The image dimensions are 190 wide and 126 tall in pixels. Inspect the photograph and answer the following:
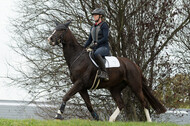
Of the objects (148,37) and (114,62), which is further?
(148,37)

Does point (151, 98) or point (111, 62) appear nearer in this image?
point (111, 62)

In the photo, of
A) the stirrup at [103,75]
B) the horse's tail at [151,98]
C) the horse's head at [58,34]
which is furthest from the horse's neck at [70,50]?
the horse's tail at [151,98]

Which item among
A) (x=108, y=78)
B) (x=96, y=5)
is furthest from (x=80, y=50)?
(x=96, y=5)

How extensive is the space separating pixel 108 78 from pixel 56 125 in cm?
219

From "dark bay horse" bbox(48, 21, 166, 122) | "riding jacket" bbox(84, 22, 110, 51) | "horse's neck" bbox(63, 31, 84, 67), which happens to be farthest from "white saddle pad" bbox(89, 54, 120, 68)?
"horse's neck" bbox(63, 31, 84, 67)

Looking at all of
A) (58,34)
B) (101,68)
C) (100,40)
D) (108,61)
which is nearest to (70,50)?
(58,34)

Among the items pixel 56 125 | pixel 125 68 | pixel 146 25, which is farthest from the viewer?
pixel 146 25

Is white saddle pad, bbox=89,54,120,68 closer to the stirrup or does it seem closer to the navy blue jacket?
the stirrup

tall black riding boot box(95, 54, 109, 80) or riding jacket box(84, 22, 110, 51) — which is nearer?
tall black riding boot box(95, 54, 109, 80)

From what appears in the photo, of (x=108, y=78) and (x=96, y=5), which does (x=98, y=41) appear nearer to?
(x=108, y=78)

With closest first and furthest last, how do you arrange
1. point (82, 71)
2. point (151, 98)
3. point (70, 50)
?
point (82, 71), point (70, 50), point (151, 98)

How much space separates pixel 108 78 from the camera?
8961 mm

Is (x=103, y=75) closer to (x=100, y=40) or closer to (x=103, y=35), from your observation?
(x=100, y=40)

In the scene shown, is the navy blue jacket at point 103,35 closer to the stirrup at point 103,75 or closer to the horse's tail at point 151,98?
the stirrup at point 103,75
